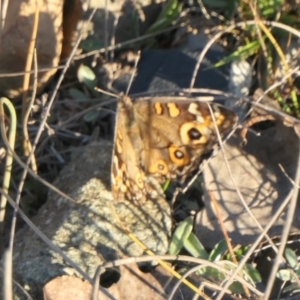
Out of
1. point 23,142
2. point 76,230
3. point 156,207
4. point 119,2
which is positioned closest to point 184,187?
point 156,207

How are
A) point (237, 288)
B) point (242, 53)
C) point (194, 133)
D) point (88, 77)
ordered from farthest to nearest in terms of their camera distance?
point (88, 77)
point (242, 53)
point (194, 133)
point (237, 288)

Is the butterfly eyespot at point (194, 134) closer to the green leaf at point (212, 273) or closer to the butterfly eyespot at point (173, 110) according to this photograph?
the butterfly eyespot at point (173, 110)

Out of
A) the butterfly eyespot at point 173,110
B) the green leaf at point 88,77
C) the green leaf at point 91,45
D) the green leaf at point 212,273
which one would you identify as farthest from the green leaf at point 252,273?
the green leaf at point 91,45

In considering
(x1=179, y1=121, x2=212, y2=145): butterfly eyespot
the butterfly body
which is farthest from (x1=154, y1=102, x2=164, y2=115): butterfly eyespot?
(x1=179, y1=121, x2=212, y2=145): butterfly eyespot

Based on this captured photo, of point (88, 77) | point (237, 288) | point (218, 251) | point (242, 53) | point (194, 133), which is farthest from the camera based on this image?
point (88, 77)

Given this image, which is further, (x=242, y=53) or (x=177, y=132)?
(x=242, y=53)

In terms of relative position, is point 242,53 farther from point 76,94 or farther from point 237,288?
point 237,288

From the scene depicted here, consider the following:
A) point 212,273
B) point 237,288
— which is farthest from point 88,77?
point 237,288

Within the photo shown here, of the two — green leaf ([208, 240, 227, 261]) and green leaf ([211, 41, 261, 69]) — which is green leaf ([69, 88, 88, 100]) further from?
green leaf ([208, 240, 227, 261])
